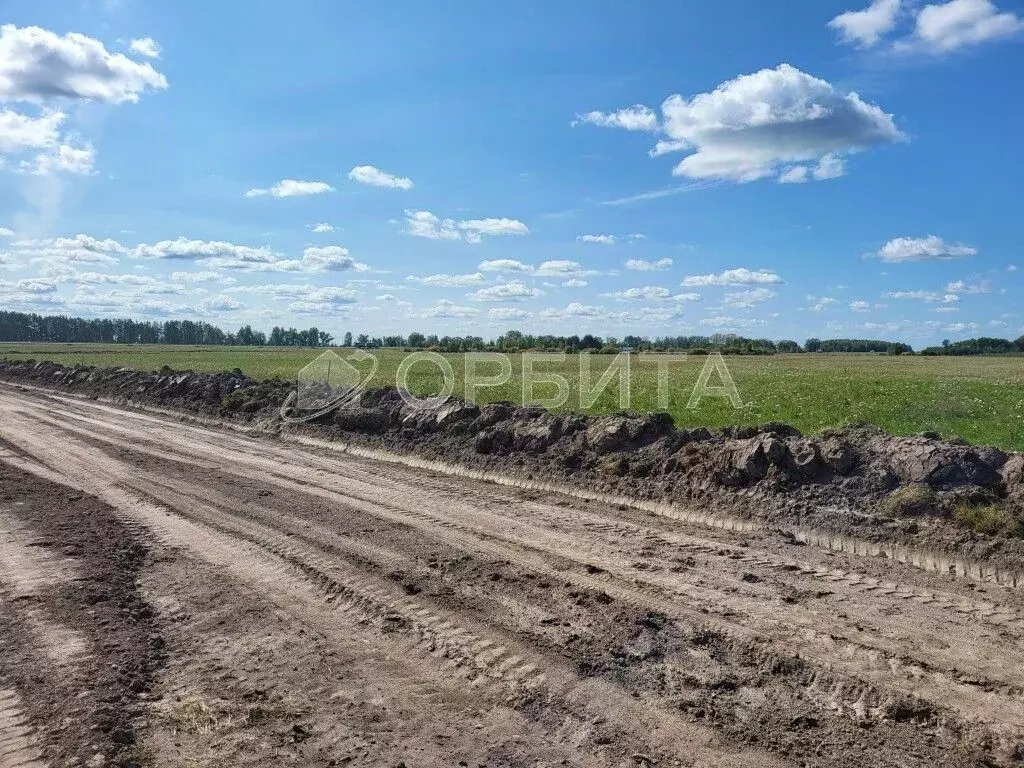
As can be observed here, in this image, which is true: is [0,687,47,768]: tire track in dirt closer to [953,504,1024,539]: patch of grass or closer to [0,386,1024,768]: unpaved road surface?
[0,386,1024,768]: unpaved road surface

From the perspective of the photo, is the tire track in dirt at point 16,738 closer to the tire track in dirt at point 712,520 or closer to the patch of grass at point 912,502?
the tire track in dirt at point 712,520

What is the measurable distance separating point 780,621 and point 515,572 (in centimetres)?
227

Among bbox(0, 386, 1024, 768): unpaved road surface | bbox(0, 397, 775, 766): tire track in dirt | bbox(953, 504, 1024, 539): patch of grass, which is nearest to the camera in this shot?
bbox(0, 386, 1024, 768): unpaved road surface

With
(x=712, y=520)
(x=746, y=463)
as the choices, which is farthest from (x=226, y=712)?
(x=746, y=463)

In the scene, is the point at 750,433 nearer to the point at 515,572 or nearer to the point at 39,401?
the point at 515,572

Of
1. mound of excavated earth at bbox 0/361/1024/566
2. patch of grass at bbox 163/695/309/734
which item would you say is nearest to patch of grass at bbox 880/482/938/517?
mound of excavated earth at bbox 0/361/1024/566

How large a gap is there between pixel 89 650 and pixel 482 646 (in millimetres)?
2704

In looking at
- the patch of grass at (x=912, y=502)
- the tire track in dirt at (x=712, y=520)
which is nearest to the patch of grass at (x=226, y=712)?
the tire track in dirt at (x=712, y=520)

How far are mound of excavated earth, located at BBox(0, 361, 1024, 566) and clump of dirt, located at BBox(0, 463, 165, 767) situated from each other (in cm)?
572

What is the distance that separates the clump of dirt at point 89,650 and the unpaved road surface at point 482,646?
2 centimetres

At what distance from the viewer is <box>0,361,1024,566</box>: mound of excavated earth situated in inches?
283

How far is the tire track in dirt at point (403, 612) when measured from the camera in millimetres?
3844

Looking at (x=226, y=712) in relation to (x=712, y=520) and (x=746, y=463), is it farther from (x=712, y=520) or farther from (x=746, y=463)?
(x=746, y=463)

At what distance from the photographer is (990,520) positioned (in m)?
6.65
